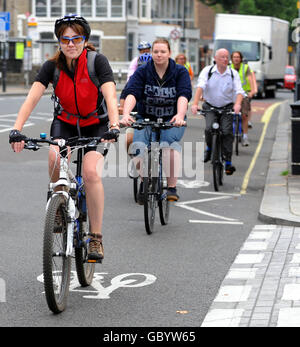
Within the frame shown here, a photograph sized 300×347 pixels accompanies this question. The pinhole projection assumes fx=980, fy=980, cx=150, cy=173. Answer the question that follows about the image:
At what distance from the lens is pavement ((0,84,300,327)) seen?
5.87 m

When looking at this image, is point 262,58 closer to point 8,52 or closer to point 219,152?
point 8,52

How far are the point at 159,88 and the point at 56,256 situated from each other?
392 cm

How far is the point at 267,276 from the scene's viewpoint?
7.16m

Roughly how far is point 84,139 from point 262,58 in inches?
1517

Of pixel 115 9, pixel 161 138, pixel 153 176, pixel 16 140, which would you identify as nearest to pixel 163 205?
pixel 153 176

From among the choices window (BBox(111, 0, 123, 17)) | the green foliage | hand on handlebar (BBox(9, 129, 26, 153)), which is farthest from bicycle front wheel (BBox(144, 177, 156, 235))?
the green foliage

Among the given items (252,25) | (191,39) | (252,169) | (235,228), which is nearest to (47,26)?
(191,39)

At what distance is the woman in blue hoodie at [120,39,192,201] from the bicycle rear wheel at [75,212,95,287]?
9.01 feet

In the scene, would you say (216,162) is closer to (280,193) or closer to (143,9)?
(280,193)

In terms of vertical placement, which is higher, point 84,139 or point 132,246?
point 84,139

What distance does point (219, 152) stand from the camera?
1266cm

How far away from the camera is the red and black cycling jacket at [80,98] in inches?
258

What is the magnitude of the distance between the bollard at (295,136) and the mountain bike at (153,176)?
12.8 feet

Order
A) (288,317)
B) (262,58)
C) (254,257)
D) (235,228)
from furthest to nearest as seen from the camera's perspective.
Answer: (262,58) → (235,228) → (254,257) → (288,317)
